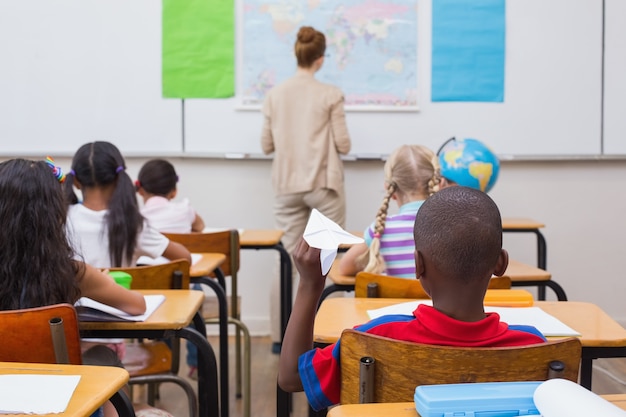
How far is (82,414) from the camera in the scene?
1136 millimetres

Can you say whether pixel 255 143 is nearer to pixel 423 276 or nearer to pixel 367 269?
pixel 367 269

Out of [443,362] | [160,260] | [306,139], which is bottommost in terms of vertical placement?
[160,260]

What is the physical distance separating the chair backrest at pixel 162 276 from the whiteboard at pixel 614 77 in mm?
3187

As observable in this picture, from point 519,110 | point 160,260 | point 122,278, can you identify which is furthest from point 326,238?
point 519,110

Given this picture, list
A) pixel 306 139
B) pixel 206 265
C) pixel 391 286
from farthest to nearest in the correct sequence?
pixel 306 139, pixel 206 265, pixel 391 286

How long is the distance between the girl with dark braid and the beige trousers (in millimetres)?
1554

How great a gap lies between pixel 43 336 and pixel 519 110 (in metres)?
3.64

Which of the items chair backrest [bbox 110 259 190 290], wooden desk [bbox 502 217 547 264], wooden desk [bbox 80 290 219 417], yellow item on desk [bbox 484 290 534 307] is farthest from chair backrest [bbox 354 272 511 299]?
wooden desk [bbox 502 217 547 264]

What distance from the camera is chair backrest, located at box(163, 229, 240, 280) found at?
10.3 ft

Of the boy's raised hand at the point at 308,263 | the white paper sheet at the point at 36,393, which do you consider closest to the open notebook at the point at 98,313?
the white paper sheet at the point at 36,393

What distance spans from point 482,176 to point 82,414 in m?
2.73

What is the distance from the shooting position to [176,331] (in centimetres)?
187

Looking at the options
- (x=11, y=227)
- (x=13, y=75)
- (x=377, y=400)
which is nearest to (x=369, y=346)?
(x=377, y=400)

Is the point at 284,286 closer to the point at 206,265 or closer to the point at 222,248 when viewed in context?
the point at 222,248
